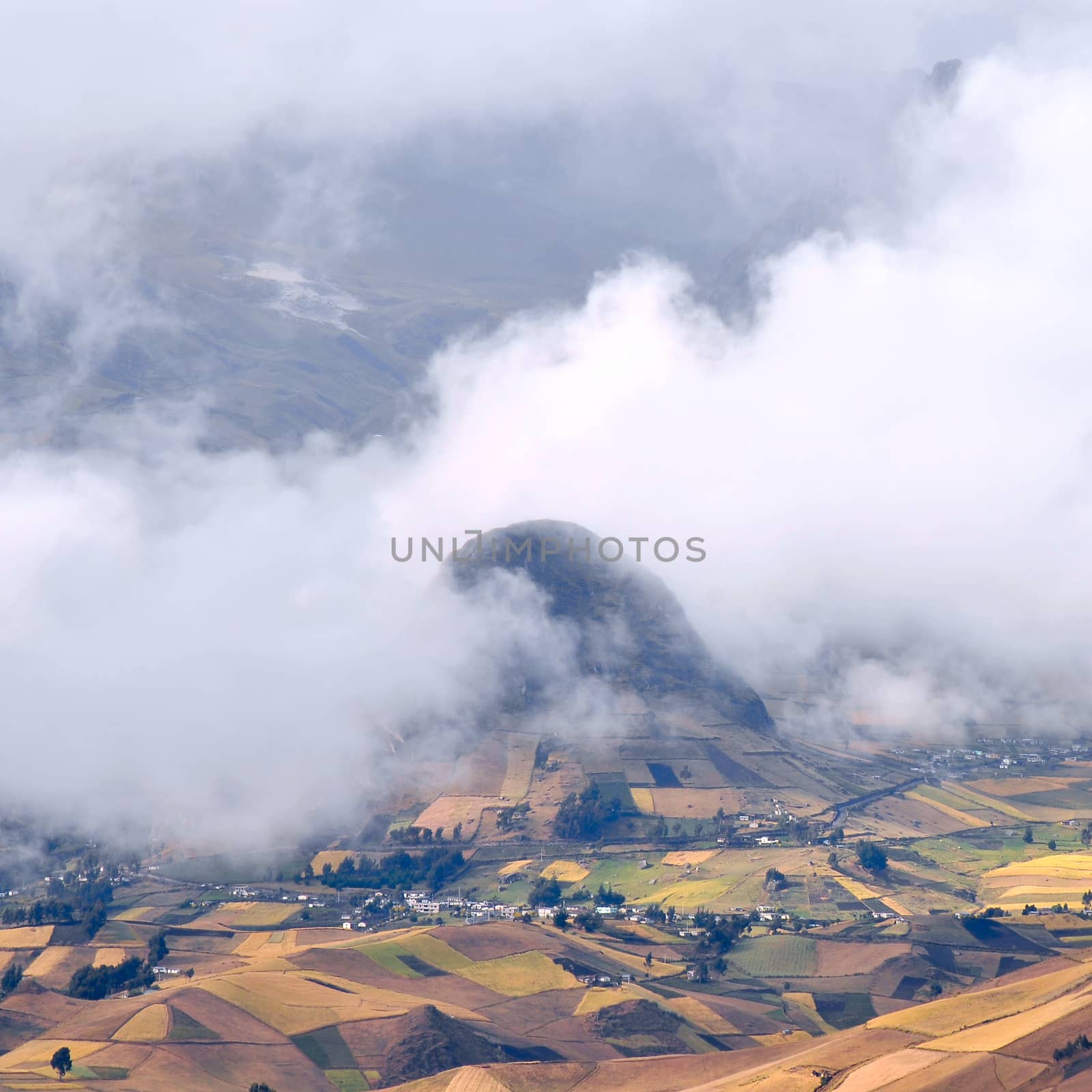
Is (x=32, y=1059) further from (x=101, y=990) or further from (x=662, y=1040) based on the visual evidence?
(x=662, y=1040)

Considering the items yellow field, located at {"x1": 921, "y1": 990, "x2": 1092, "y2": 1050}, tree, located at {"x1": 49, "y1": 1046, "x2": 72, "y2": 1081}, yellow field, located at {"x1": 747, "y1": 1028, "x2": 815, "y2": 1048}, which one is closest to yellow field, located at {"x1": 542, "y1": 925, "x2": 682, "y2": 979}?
yellow field, located at {"x1": 747, "y1": 1028, "x2": 815, "y2": 1048}

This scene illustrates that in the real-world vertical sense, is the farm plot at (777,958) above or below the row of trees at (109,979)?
below

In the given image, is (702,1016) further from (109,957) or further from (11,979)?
(11,979)

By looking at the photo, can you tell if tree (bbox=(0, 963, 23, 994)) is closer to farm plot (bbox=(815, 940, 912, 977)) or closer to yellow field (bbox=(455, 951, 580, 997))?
yellow field (bbox=(455, 951, 580, 997))

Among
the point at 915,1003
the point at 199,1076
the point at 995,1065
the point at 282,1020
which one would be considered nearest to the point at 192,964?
the point at 282,1020

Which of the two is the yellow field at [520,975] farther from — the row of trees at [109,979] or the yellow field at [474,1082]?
the row of trees at [109,979]

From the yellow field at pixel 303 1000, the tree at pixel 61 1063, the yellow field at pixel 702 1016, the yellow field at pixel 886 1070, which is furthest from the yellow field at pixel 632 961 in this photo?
the tree at pixel 61 1063

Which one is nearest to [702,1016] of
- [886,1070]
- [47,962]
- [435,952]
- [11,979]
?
[435,952]
